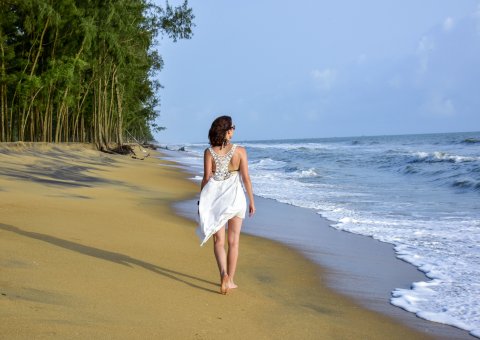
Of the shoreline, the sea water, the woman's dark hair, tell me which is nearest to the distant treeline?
the sea water

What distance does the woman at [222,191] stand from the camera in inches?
207

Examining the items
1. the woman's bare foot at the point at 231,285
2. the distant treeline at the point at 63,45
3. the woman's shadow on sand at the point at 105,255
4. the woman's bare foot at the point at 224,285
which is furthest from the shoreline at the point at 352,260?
the distant treeline at the point at 63,45

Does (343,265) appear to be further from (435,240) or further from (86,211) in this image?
(86,211)

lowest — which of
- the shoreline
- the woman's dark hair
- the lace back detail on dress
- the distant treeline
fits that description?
the shoreline

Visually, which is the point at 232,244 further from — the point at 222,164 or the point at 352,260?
the point at 352,260

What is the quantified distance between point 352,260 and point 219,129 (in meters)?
3.18

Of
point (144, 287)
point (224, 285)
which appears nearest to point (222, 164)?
point (224, 285)

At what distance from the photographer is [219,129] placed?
524 cm

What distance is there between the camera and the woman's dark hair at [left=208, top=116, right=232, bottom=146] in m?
5.24

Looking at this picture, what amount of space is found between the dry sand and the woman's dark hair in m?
1.44

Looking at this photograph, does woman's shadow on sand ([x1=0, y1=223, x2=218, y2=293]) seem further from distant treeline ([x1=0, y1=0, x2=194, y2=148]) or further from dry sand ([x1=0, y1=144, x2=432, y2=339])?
distant treeline ([x1=0, y1=0, x2=194, y2=148])

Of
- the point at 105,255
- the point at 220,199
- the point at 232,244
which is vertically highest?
the point at 220,199

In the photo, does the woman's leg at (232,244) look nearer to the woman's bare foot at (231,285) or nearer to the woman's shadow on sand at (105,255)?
the woman's bare foot at (231,285)

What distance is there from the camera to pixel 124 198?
12195 millimetres
